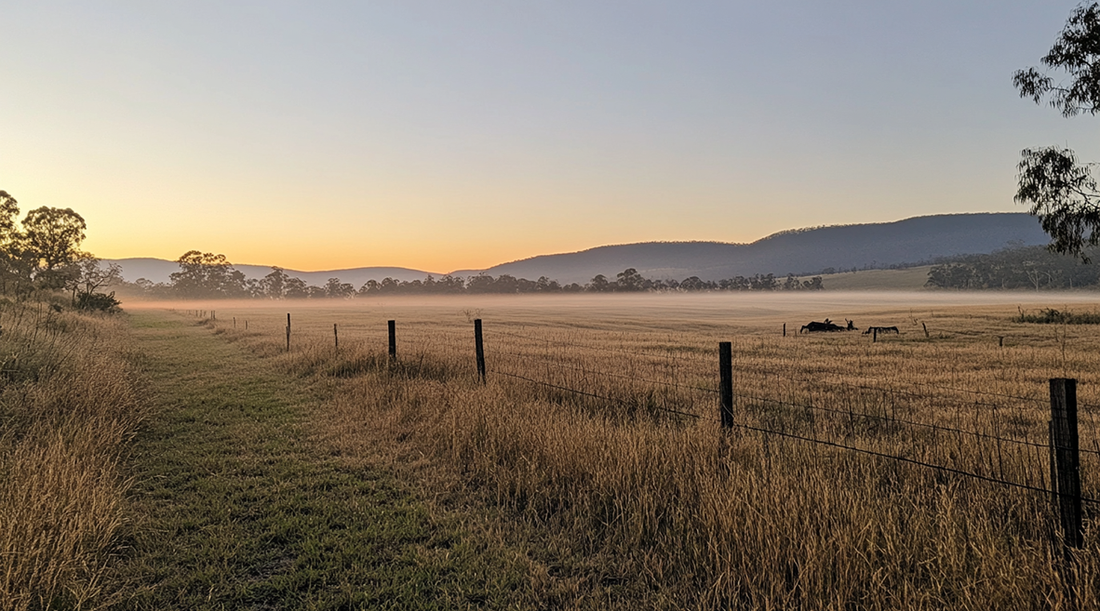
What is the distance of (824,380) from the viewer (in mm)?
14578

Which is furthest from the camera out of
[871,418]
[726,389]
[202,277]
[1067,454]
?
[202,277]

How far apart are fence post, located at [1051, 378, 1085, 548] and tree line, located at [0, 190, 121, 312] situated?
57.7 metres

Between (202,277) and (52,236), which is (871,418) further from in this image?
(202,277)

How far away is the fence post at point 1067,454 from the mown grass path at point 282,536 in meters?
4.17

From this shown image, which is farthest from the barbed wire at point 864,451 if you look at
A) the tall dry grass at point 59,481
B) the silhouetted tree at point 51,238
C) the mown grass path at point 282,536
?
the silhouetted tree at point 51,238

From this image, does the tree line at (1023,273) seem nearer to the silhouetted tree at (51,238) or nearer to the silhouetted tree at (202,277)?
the silhouetted tree at (51,238)

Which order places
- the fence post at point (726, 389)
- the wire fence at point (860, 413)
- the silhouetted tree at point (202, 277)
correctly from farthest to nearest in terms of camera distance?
the silhouetted tree at point (202, 277)
the fence post at point (726, 389)
the wire fence at point (860, 413)

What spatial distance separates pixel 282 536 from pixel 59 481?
7.23ft

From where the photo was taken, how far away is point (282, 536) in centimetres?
486

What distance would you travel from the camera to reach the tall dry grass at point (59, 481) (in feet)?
12.1

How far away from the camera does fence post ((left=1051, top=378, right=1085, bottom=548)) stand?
11.6 feet

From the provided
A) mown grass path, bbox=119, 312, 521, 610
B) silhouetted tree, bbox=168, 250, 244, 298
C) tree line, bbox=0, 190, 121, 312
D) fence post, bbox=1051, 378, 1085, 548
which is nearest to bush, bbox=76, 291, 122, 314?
tree line, bbox=0, 190, 121, 312

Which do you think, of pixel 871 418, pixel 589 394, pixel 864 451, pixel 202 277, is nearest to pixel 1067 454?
pixel 864 451

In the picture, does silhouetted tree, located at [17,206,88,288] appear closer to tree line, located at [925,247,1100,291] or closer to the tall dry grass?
the tall dry grass
